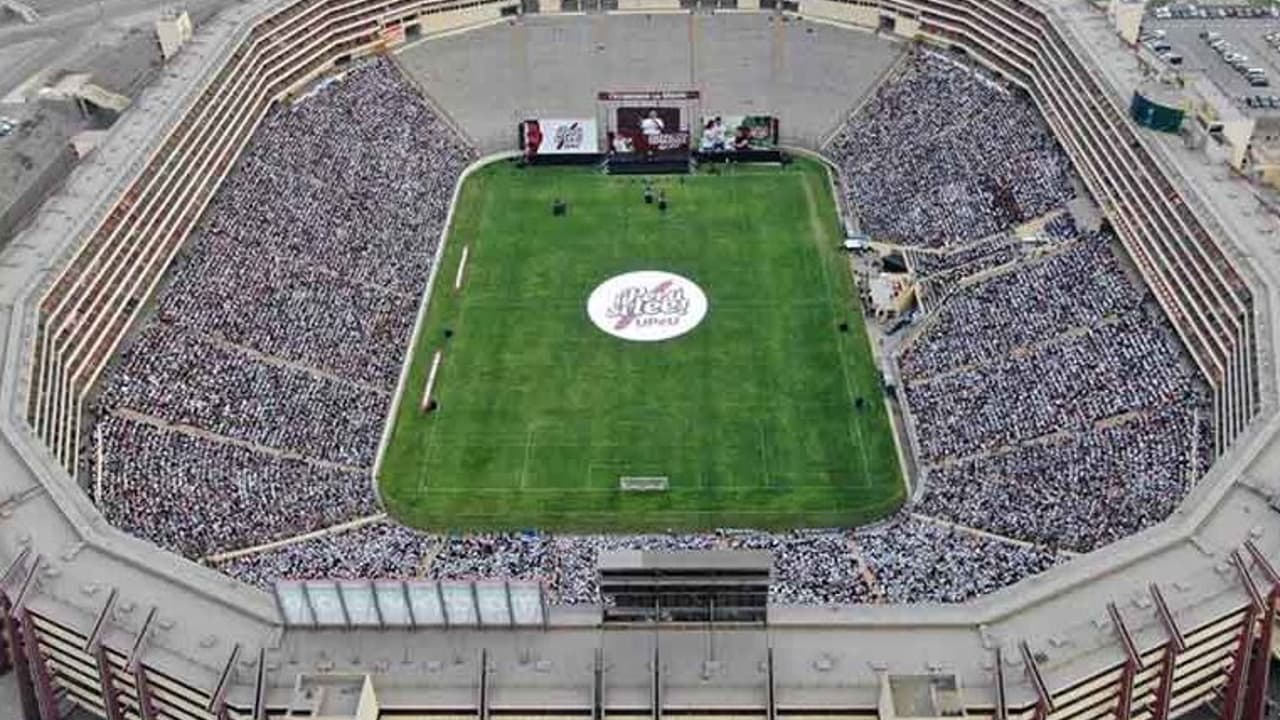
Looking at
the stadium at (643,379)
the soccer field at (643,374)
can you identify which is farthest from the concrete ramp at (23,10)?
the soccer field at (643,374)

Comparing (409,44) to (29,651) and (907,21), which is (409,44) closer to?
(907,21)

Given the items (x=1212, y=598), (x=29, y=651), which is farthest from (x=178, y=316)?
(x=1212, y=598)

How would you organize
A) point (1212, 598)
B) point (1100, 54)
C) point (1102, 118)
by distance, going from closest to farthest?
1. point (1212, 598)
2. point (1102, 118)
3. point (1100, 54)

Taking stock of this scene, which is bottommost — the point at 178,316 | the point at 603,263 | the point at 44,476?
the point at 603,263

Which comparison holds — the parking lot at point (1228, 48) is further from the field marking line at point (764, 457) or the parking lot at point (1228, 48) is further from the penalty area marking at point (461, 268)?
the penalty area marking at point (461, 268)

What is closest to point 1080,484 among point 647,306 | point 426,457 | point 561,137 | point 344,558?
point 647,306

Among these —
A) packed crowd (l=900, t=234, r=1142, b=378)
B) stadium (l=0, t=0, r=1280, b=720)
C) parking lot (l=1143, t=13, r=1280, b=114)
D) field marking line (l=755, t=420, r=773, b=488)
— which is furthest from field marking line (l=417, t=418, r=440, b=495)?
parking lot (l=1143, t=13, r=1280, b=114)
